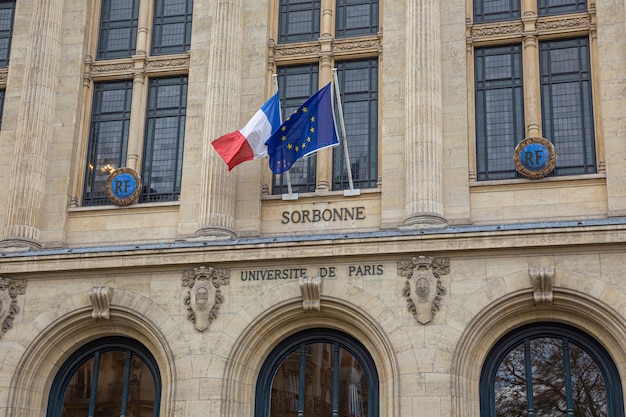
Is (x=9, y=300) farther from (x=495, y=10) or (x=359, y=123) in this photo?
(x=495, y=10)

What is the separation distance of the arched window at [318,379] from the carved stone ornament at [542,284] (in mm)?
4370

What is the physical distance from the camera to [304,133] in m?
26.5

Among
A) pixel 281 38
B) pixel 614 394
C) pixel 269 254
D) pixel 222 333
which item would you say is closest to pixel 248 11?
pixel 281 38

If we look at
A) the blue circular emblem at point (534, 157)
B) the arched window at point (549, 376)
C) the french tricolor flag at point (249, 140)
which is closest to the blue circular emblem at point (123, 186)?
the french tricolor flag at point (249, 140)

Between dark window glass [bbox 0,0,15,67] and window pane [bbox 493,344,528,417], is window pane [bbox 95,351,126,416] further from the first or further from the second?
dark window glass [bbox 0,0,15,67]

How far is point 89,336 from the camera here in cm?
2705

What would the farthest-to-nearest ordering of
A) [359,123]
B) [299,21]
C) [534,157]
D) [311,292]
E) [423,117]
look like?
[299,21], [359,123], [423,117], [534,157], [311,292]

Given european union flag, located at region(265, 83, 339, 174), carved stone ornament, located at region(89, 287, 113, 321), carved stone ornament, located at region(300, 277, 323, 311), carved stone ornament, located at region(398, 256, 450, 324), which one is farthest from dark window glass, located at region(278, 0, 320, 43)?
carved stone ornament, located at region(89, 287, 113, 321)

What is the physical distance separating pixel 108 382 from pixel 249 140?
723cm

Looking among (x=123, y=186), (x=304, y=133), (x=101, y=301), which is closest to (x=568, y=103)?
(x=304, y=133)

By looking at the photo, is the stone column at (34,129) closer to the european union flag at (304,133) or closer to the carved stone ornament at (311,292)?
the european union flag at (304,133)

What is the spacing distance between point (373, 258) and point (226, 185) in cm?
451

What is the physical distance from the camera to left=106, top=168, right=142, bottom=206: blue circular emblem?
2802 centimetres

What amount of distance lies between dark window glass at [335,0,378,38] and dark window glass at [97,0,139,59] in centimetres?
604
